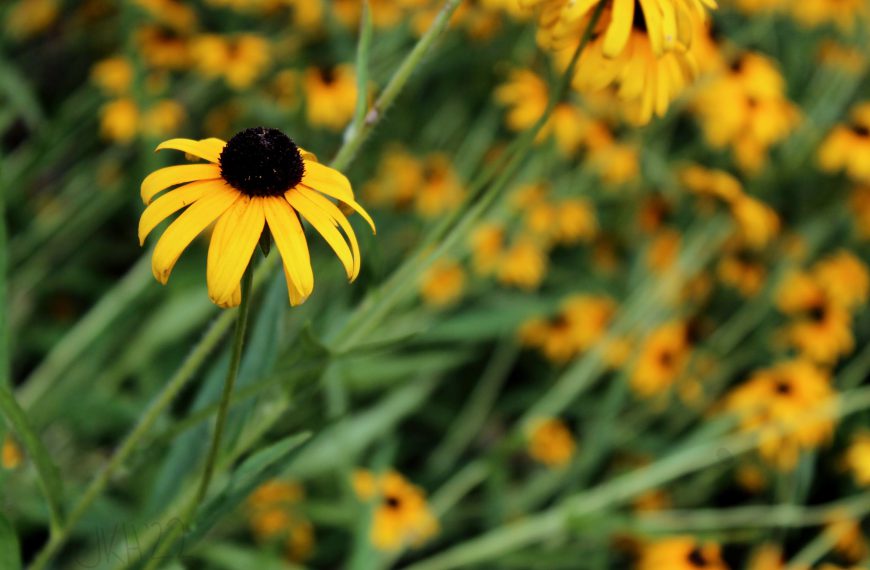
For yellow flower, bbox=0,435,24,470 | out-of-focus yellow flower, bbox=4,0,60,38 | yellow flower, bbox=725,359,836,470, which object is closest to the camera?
yellow flower, bbox=0,435,24,470

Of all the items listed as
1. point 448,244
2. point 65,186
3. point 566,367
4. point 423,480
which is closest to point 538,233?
point 566,367

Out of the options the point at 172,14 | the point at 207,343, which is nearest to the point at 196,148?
the point at 207,343

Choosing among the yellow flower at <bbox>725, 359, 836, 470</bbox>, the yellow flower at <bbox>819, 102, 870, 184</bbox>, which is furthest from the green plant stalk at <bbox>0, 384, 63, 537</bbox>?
the yellow flower at <bbox>819, 102, 870, 184</bbox>

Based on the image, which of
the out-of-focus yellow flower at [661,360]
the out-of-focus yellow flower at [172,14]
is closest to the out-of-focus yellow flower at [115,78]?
the out-of-focus yellow flower at [172,14]

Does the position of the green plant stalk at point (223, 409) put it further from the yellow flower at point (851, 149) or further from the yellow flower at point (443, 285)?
the yellow flower at point (851, 149)

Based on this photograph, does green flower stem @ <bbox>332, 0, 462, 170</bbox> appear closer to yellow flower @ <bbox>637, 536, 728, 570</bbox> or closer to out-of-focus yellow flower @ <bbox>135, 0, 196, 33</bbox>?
yellow flower @ <bbox>637, 536, 728, 570</bbox>

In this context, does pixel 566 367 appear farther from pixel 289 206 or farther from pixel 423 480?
pixel 289 206
